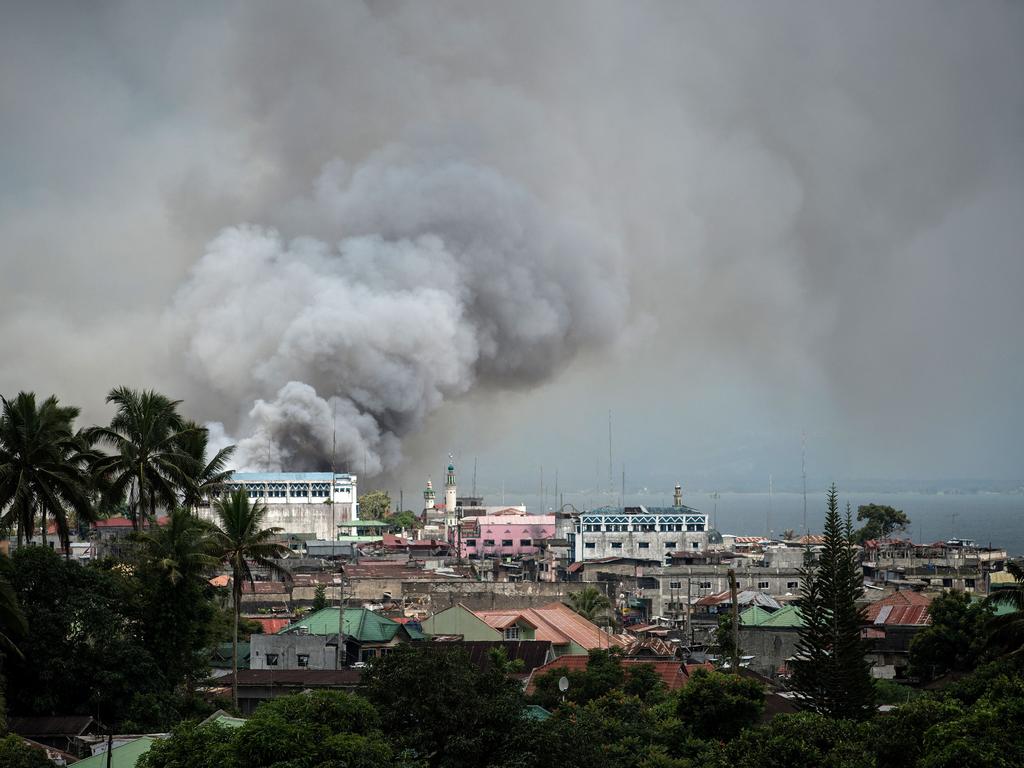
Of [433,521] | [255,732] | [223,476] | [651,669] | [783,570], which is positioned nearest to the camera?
[255,732]

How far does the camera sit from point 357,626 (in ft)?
123

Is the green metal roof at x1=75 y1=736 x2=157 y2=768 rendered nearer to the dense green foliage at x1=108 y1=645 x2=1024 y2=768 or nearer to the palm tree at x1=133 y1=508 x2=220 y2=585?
the dense green foliage at x1=108 y1=645 x2=1024 y2=768

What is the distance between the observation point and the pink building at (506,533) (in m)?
98.6

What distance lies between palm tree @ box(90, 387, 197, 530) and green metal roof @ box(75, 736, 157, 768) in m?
9.39

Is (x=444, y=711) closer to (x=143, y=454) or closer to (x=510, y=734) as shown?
(x=510, y=734)

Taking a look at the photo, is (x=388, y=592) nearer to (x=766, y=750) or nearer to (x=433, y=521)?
(x=766, y=750)

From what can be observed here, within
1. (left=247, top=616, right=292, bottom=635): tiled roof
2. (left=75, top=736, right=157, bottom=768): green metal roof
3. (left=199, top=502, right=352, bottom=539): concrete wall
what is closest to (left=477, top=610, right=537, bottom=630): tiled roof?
(left=247, top=616, right=292, bottom=635): tiled roof

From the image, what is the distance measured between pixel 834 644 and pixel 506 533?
240 ft

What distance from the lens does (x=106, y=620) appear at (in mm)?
29000

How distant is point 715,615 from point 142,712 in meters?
30.1

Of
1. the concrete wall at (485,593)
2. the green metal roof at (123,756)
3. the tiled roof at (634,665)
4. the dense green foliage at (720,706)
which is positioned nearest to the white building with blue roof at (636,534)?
the concrete wall at (485,593)

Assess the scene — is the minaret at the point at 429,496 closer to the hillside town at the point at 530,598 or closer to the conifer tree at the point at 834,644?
the hillside town at the point at 530,598

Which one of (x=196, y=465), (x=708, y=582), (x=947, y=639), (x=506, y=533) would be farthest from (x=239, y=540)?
(x=506, y=533)

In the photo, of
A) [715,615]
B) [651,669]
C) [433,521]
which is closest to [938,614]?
[651,669]
